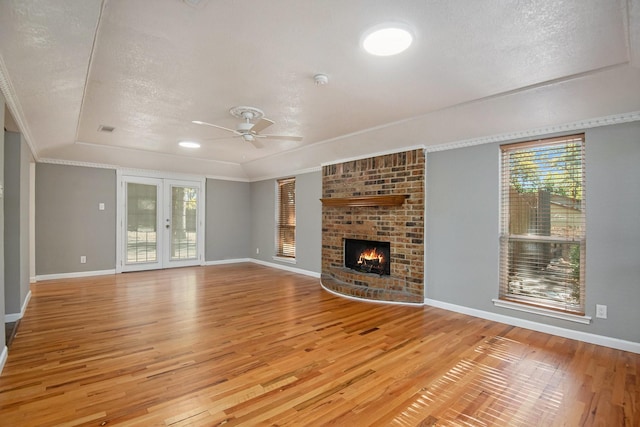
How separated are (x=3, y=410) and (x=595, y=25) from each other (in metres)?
4.39

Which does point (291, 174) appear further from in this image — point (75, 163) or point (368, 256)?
point (75, 163)

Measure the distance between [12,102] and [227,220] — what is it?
5.31m

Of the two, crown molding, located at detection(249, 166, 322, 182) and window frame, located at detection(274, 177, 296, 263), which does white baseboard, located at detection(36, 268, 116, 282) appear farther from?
crown molding, located at detection(249, 166, 322, 182)

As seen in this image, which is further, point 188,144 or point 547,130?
point 188,144

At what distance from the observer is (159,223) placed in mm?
6949

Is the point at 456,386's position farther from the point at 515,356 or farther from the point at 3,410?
the point at 3,410

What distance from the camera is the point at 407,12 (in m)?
1.80

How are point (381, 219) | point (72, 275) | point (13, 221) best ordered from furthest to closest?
point (72, 275) < point (381, 219) < point (13, 221)

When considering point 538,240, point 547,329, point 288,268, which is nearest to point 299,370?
point 547,329

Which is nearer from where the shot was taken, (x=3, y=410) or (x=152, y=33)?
(x=3, y=410)

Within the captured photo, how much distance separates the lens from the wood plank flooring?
1.94 meters

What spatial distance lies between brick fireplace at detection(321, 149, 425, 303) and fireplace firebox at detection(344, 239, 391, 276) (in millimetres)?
104

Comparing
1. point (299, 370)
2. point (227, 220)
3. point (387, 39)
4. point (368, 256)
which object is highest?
point (387, 39)

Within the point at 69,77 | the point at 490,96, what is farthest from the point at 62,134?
the point at 490,96
